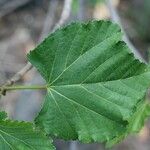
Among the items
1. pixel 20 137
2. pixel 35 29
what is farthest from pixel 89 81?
pixel 35 29

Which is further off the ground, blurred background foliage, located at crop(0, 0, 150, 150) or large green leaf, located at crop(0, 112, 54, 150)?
blurred background foliage, located at crop(0, 0, 150, 150)

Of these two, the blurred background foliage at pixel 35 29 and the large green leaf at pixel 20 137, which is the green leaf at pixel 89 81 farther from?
the blurred background foliage at pixel 35 29

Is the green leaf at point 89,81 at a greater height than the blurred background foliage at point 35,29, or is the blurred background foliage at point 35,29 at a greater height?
the blurred background foliage at point 35,29

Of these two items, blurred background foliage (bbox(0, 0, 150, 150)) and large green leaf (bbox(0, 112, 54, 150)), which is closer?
large green leaf (bbox(0, 112, 54, 150))

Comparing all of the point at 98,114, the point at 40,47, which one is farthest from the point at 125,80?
the point at 40,47

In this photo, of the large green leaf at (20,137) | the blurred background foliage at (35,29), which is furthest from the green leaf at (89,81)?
the blurred background foliage at (35,29)

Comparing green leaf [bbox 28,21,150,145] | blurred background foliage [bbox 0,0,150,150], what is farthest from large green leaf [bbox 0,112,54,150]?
blurred background foliage [bbox 0,0,150,150]

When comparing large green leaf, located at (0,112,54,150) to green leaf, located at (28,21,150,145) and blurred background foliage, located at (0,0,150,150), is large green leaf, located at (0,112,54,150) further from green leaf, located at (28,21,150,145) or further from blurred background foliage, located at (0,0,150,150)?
blurred background foliage, located at (0,0,150,150)
